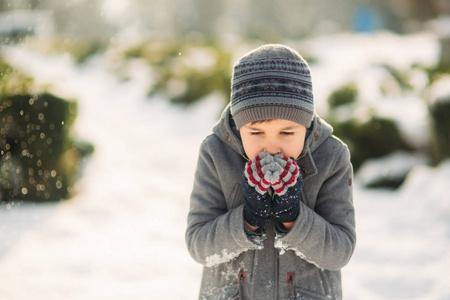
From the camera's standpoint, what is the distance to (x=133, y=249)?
3.94m

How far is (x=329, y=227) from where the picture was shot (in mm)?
1586

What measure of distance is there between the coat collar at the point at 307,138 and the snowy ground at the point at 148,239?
1.74 meters

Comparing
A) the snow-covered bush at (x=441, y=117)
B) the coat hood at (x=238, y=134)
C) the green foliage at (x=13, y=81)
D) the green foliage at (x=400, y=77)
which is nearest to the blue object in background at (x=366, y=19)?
the green foliage at (x=400, y=77)

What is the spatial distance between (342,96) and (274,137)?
620cm

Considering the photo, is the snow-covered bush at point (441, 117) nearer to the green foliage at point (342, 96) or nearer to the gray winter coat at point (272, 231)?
the green foliage at point (342, 96)

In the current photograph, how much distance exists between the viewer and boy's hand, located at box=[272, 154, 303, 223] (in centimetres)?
144

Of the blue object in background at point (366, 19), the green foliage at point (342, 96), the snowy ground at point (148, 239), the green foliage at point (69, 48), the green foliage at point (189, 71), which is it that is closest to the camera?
the snowy ground at point (148, 239)

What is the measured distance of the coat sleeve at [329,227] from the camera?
153 cm

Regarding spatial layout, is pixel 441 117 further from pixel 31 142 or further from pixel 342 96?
pixel 31 142

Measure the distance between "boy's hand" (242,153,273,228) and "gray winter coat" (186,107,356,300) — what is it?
8cm

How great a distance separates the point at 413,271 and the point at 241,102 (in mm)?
2445

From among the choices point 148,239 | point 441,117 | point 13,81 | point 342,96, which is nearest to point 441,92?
point 441,117

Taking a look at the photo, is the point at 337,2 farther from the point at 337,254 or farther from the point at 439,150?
the point at 337,254

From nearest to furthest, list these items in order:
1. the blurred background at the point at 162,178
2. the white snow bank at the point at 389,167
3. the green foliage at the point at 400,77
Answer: the blurred background at the point at 162,178
the white snow bank at the point at 389,167
the green foliage at the point at 400,77
